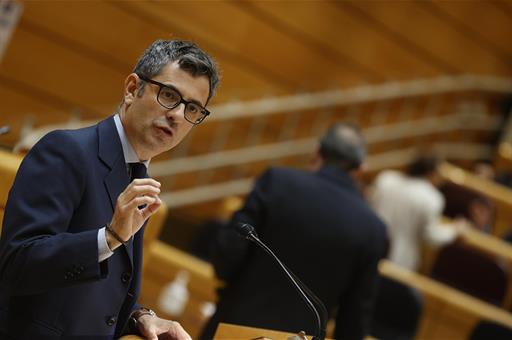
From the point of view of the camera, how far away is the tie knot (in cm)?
178

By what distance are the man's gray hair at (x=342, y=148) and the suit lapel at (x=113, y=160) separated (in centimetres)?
151

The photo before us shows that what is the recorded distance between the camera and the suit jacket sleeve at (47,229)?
4.96 ft

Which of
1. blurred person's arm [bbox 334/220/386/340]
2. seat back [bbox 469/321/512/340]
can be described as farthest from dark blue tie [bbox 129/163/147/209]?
seat back [bbox 469/321/512/340]

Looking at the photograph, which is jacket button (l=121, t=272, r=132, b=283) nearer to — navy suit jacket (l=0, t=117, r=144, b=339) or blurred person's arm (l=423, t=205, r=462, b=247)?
navy suit jacket (l=0, t=117, r=144, b=339)

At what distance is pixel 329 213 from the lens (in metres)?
3.02

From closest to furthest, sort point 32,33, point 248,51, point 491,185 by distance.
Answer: point 32,33 < point 248,51 < point 491,185

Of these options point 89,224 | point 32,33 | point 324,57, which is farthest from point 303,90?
point 89,224

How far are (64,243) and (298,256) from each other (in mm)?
1555

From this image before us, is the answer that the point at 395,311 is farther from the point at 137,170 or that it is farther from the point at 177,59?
the point at 177,59

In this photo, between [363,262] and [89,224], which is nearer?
[89,224]

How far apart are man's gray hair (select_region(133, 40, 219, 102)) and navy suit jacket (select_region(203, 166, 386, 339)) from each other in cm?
127

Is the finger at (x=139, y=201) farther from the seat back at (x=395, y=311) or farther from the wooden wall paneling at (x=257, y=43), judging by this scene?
the wooden wall paneling at (x=257, y=43)

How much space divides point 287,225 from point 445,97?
6.20 meters

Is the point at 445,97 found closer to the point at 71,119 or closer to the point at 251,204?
the point at 71,119
